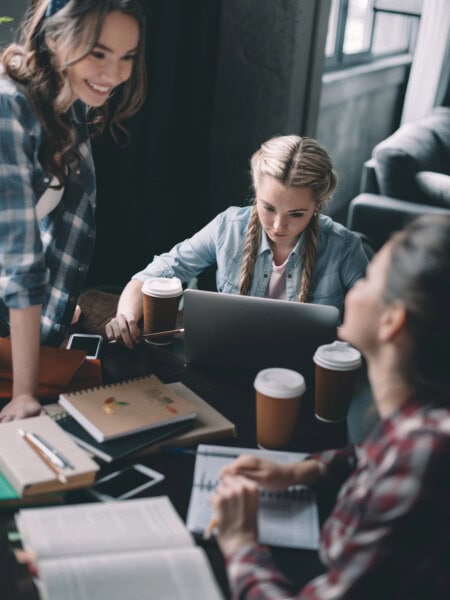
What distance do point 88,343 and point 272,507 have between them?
26.7 inches

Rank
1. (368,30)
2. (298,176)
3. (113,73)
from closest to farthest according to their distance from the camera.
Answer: (113,73) → (298,176) → (368,30)

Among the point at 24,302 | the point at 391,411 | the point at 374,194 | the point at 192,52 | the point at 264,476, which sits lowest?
the point at 374,194

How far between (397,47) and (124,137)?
11.9 feet

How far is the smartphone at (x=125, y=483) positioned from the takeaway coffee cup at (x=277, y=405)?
0.22m

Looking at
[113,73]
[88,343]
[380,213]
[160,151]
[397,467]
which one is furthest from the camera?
[380,213]

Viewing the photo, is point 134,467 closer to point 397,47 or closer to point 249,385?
point 249,385

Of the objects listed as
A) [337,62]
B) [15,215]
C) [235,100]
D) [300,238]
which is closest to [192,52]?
[235,100]

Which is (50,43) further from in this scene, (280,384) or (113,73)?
(280,384)

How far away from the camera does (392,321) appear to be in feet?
3.02

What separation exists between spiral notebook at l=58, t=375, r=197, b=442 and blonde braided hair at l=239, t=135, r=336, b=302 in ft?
2.29

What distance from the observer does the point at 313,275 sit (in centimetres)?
206

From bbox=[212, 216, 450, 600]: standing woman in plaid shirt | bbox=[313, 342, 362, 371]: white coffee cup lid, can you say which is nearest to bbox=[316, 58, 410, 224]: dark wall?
bbox=[313, 342, 362, 371]: white coffee cup lid

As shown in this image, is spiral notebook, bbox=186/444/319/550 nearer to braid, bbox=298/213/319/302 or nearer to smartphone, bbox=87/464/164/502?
smartphone, bbox=87/464/164/502

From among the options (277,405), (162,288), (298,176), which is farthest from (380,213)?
(277,405)
